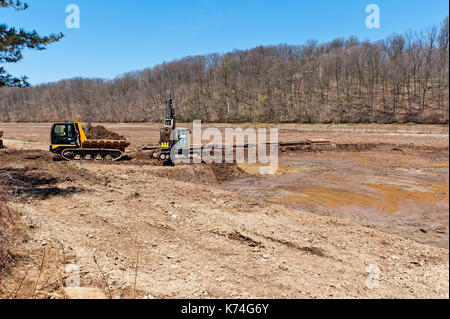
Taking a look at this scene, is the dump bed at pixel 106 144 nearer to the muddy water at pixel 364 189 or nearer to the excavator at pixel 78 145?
the excavator at pixel 78 145

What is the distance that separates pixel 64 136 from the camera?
1631 cm

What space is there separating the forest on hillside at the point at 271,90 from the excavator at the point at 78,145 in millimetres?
30844

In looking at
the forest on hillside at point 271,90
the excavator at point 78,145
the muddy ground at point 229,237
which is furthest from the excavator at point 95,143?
the forest on hillside at point 271,90

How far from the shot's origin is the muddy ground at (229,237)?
171 inches

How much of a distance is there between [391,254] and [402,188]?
7020 mm

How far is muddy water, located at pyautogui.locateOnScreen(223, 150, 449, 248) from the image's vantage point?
7.68 m

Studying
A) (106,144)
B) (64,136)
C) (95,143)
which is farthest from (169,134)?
(64,136)

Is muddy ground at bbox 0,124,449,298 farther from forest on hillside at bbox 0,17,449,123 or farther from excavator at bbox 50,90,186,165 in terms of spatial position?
forest on hillside at bbox 0,17,449,123

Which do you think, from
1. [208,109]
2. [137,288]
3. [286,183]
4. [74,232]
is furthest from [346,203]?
[208,109]

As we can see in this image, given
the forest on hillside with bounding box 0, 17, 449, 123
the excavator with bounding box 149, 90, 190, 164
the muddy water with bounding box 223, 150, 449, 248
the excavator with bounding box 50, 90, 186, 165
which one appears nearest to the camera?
the muddy water with bounding box 223, 150, 449, 248

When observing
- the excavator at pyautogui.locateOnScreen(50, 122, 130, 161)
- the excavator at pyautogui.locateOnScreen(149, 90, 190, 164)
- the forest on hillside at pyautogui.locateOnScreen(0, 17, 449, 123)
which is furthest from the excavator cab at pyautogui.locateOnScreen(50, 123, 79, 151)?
the forest on hillside at pyautogui.locateOnScreen(0, 17, 449, 123)

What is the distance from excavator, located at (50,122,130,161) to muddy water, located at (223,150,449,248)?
8175mm

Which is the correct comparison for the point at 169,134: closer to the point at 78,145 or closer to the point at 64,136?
the point at 78,145

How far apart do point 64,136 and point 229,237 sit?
1415 cm
